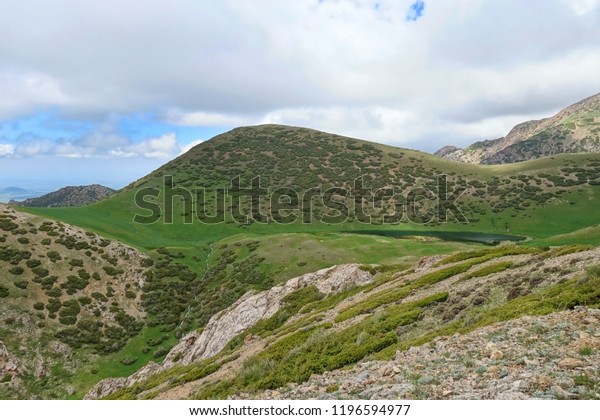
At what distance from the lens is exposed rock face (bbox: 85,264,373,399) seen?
37.1 metres

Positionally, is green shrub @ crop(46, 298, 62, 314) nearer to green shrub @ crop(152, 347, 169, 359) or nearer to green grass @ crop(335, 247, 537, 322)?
green shrub @ crop(152, 347, 169, 359)

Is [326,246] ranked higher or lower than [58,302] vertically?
higher

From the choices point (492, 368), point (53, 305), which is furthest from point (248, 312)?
point (492, 368)

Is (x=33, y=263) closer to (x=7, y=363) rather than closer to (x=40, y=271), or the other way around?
(x=40, y=271)

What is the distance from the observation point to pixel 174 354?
1596 inches

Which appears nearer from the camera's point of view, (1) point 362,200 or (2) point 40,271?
(2) point 40,271

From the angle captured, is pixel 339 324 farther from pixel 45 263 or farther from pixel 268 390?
pixel 45 263

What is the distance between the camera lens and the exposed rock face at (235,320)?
37.1 m

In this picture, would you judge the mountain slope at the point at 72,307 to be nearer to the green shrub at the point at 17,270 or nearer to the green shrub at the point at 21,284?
the green shrub at the point at 21,284

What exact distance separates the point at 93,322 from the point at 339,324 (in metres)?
43.3

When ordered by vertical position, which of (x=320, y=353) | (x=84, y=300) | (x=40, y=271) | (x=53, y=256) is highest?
(x=320, y=353)

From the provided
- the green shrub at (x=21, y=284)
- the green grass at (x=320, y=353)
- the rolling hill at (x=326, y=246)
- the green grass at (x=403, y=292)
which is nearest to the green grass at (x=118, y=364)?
the rolling hill at (x=326, y=246)

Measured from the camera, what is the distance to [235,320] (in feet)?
129

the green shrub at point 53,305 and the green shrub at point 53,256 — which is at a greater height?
the green shrub at point 53,256
